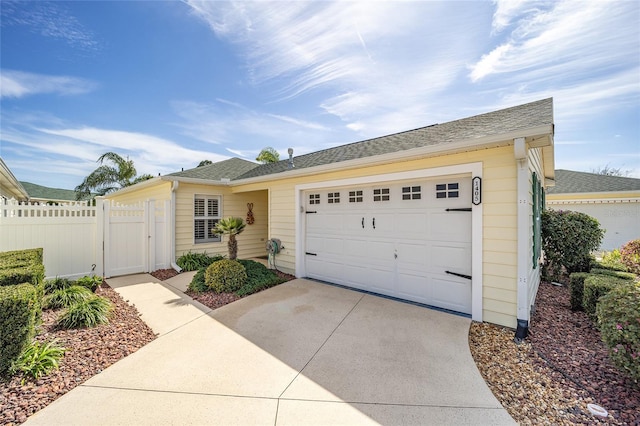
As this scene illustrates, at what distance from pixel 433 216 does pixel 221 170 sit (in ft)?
27.5

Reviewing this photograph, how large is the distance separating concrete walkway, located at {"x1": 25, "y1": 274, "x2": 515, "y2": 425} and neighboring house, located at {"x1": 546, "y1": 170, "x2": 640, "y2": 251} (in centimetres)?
1376

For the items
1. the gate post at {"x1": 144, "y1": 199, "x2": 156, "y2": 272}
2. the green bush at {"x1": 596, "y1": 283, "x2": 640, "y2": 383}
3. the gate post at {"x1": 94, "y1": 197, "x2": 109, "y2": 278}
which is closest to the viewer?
the green bush at {"x1": 596, "y1": 283, "x2": 640, "y2": 383}

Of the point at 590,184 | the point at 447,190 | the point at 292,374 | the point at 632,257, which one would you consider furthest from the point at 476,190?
the point at 590,184

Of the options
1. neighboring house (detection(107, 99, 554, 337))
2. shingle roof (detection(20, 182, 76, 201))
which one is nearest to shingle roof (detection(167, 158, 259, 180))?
neighboring house (detection(107, 99, 554, 337))

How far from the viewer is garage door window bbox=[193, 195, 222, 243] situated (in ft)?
28.3

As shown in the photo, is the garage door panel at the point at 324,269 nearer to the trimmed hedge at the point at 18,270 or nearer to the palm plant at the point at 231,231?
the palm plant at the point at 231,231

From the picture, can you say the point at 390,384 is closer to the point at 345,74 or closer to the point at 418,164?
the point at 418,164

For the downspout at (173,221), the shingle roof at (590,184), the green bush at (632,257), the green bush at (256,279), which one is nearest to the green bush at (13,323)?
the green bush at (256,279)

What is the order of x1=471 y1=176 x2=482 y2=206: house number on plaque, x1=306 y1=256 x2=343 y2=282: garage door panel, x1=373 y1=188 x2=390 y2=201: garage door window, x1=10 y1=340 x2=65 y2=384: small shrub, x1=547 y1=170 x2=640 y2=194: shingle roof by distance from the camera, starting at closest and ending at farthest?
x1=10 y1=340 x2=65 y2=384: small shrub
x1=471 y1=176 x2=482 y2=206: house number on plaque
x1=373 y1=188 x2=390 y2=201: garage door window
x1=306 y1=256 x2=343 y2=282: garage door panel
x1=547 y1=170 x2=640 y2=194: shingle roof

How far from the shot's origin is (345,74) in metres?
6.69

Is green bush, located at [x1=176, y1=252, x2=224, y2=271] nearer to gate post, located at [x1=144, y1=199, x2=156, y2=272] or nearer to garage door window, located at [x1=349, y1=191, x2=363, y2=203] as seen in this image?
gate post, located at [x1=144, y1=199, x2=156, y2=272]

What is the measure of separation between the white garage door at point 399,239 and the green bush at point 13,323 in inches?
199

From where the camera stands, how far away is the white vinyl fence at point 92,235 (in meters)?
5.53

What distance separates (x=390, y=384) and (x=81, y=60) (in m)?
11.0
